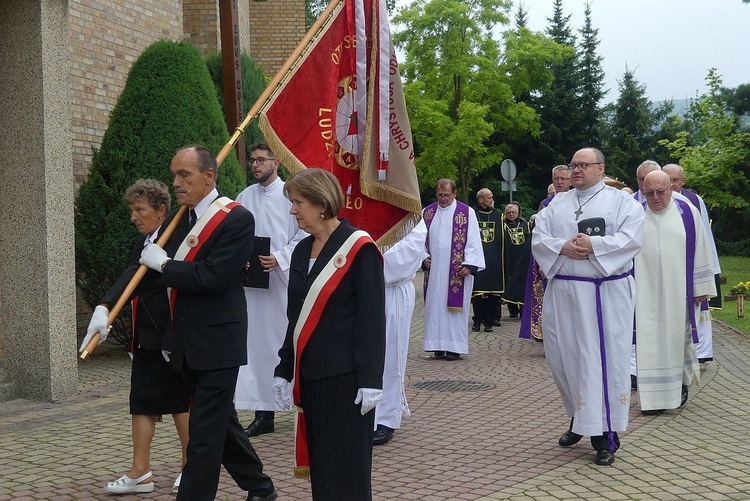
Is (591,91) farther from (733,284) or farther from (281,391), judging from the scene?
(281,391)

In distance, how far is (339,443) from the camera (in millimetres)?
4383

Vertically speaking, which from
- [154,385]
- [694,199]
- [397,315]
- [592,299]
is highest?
[694,199]

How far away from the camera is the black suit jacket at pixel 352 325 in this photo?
14.4 feet

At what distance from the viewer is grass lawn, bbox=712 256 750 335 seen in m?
16.2

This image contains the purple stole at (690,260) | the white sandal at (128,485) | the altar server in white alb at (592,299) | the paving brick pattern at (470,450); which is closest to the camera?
the white sandal at (128,485)

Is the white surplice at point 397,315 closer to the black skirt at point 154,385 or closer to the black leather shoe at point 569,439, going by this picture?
the black leather shoe at point 569,439

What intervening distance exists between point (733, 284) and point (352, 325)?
901 inches

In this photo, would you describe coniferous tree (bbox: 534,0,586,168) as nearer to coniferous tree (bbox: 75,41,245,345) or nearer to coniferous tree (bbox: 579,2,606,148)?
coniferous tree (bbox: 579,2,606,148)

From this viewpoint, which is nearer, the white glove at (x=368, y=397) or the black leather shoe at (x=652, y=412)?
the white glove at (x=368, y=397)

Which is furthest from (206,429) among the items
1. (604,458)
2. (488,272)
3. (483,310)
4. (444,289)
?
(483,310)

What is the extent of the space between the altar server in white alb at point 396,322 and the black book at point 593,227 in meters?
1.27

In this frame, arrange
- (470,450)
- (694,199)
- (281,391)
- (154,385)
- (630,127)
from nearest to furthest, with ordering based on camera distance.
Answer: (281,391) < (154,385) < (470,450) < (694,199) < (630,127)

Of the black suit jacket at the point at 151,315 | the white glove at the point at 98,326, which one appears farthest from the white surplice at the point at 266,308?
the white glove at the point at 98,326

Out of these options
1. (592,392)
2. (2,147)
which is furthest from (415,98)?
(592,392)
